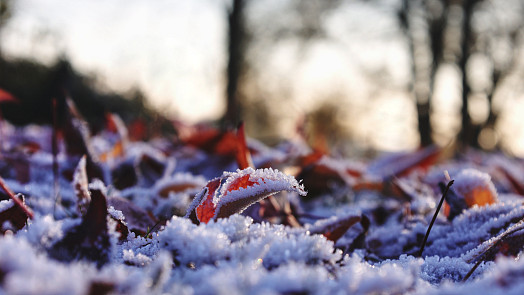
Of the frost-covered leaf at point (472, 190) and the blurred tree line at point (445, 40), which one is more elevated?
the blurred tree line at point (445, 40)

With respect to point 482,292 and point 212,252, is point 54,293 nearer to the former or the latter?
point 212,252

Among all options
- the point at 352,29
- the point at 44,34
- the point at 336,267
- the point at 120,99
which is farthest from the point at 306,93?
the point at 336,267

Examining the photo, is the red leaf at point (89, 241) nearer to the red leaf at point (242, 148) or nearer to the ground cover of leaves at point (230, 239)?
the ground cover of leaves at point (230, 239)

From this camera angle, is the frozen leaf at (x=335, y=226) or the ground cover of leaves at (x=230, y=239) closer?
the ground cover of leaves at (x=230, y=239)

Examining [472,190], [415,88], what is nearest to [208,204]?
[472,190]

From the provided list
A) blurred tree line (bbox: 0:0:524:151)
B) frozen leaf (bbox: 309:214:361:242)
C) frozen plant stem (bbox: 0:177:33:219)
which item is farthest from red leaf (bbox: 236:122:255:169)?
blurred tree line (bbox: 0:0:524:151)

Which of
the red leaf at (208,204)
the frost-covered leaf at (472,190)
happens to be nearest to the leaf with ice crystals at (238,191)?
the red leaf at (208,204)

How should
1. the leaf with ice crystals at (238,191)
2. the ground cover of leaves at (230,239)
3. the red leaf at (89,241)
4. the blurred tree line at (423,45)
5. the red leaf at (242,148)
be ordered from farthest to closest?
the blurred tree line at (423,45) < the red leaf at (242,148) < the leaf with ice crystals at (238,191) < the red leaf at (89,241) < the ground cover of leaves at (230,239)

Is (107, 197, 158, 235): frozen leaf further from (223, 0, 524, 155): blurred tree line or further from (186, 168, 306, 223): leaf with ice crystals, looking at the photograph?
(223, 0, 524, 155): blurred tree line

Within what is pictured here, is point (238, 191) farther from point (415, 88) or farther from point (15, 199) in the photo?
point (415, 88)

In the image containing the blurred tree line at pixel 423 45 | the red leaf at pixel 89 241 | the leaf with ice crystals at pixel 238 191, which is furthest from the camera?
the blurred tree line at pixel 423 45
